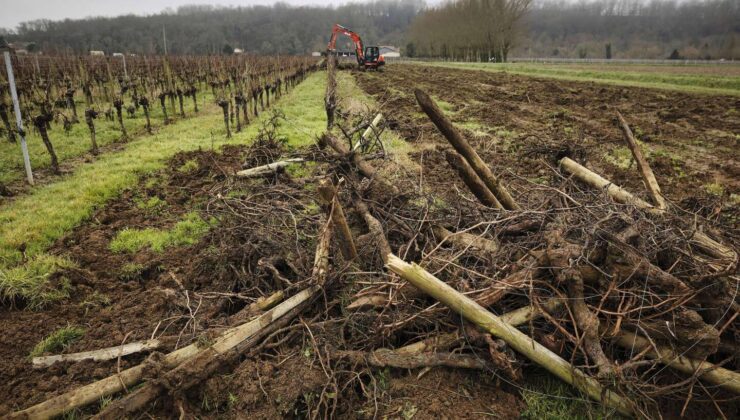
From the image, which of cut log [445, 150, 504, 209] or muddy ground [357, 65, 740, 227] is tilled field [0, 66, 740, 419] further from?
muddy ground [357, 65, 740, 227]

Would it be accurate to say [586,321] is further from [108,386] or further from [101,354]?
[101,354]

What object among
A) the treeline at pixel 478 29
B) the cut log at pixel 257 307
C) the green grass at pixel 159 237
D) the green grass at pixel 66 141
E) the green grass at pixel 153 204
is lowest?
the cut log at pixel 257 307

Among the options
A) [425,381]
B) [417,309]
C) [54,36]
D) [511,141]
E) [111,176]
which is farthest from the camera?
[54,36]

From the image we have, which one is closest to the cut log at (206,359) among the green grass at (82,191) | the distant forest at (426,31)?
the green grass at (82,191)

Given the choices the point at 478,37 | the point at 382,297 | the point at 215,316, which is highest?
the point at 478,37

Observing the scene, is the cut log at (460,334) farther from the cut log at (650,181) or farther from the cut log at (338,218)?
the cut log at (650,181)

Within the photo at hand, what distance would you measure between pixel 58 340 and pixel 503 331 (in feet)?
12.5

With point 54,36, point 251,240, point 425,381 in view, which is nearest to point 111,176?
point 251,240

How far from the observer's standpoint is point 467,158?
13.8 feet

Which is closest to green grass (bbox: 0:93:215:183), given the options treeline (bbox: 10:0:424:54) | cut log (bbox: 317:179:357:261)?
cut log (bbox: 317:179:357:261)

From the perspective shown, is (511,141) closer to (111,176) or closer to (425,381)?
(425,381)

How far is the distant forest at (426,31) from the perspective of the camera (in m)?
84.4

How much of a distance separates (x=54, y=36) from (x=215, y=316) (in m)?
135

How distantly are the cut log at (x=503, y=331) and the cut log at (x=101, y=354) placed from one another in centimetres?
213
